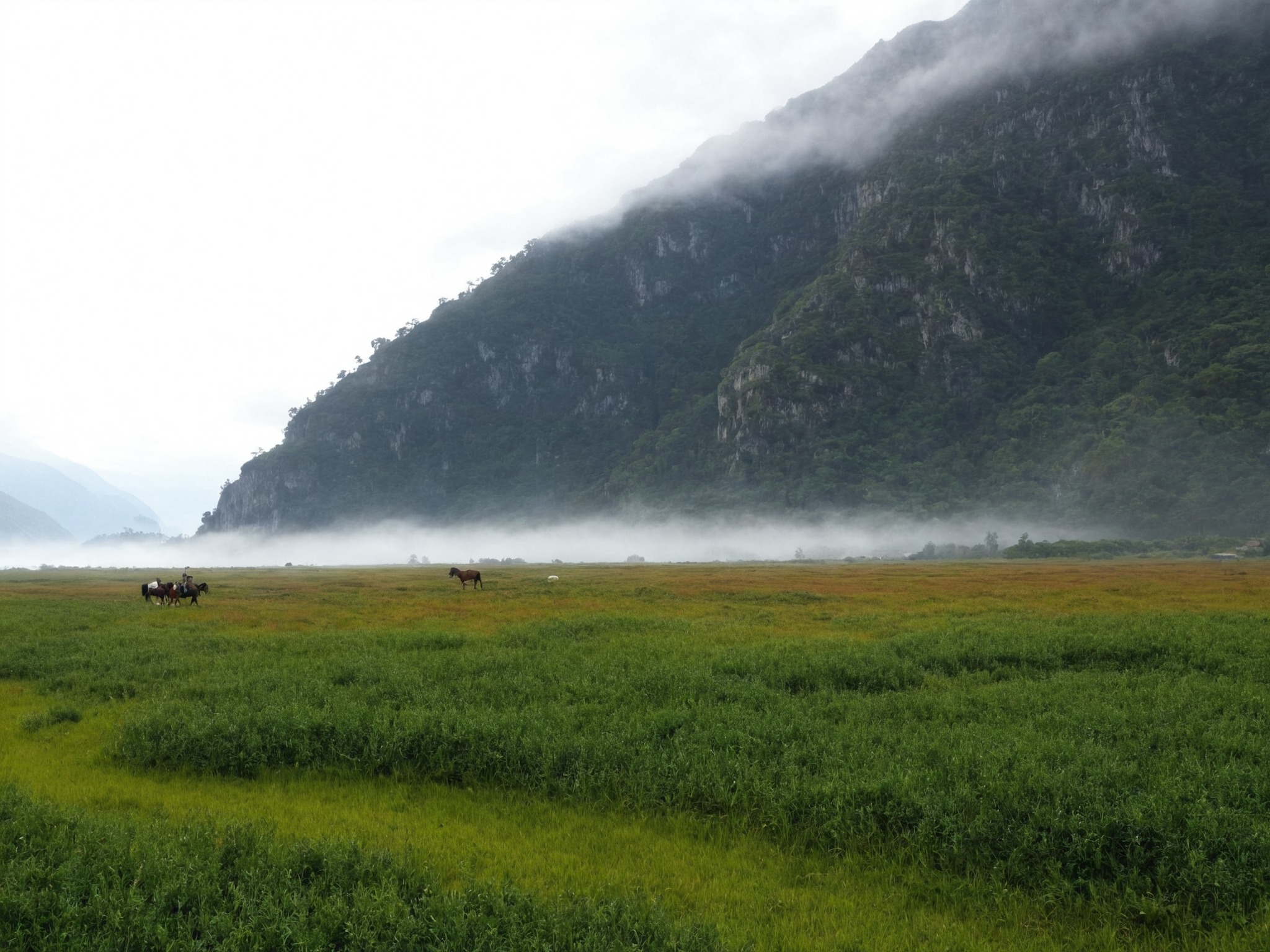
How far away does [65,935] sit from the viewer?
6.80 m

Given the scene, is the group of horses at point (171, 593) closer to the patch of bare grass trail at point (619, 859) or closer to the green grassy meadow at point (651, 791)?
the green grassy meadow at point (651, 791)

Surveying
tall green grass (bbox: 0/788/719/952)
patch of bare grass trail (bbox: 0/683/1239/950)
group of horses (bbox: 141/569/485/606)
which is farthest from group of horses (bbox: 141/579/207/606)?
tall green grass (bbox: 0/788/719/952)

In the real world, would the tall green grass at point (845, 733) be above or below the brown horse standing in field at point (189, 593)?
below

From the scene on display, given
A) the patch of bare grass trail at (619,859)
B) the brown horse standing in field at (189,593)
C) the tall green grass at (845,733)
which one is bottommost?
the patch of bare grass trail at (619,859)

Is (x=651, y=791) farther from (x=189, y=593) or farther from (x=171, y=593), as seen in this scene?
(x=189, y=593)

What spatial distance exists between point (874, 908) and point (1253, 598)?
3850 centimetres

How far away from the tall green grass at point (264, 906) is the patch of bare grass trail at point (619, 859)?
2.00 feet

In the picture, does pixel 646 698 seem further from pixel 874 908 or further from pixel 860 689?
pixel 874 908

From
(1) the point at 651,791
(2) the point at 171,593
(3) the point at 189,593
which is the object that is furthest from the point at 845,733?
(3) the point at 189,593

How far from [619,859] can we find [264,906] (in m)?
4.23

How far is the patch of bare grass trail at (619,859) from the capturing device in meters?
7.58

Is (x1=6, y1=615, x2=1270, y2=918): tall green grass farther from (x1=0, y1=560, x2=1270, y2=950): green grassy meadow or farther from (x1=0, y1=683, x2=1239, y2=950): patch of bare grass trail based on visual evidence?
(x1=0, y1=683, x2=1239, y2=950): patch of bare grass trail

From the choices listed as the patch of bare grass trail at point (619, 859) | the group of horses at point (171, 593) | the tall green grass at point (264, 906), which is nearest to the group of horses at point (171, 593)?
the group of horses at point (171, 593)

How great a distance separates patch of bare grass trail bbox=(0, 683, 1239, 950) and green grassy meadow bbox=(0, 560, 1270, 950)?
0.05m
